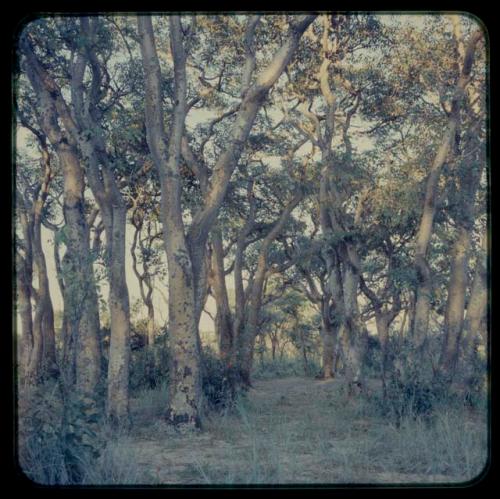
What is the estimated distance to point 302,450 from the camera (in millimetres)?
7965

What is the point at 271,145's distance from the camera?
50.6 ft

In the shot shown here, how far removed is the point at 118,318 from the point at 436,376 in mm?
4903

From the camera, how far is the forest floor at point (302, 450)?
21.3 feet

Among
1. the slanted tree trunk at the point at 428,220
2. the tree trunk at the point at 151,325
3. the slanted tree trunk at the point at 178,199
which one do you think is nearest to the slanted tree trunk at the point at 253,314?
the tree trunk at the point at 151,325

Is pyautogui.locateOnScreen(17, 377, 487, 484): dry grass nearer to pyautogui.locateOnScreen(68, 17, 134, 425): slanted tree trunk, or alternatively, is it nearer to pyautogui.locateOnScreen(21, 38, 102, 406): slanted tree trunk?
pyautogui.locateOnScreen(68, 17, 134, 425): slanted tree trunk

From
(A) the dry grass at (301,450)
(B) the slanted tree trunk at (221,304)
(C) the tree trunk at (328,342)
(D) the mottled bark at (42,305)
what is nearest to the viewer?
(A) the dry grass at (301,450)

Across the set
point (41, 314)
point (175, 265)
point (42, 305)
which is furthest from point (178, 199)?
point (42, 305)

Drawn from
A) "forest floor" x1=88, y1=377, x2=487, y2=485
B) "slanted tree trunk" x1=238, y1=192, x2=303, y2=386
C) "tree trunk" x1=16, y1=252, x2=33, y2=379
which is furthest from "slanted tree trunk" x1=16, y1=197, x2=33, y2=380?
"slanted tree trunk" x1=238, y1=192, x2=303, y2=386

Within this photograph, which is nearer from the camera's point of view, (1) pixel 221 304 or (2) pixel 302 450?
(2) pixel 302 450

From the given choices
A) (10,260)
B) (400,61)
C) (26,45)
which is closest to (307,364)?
(400,61)

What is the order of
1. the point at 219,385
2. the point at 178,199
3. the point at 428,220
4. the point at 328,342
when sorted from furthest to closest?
the point at 328,342 → the point at 219,385 → the point at 428,220 → the point at 178,199

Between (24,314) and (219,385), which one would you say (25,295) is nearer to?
(24,314)

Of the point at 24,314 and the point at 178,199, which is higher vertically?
the point at 178,199

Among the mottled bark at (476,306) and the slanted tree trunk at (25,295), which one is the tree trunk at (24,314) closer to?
the slanted tree trunk at (25,295)
